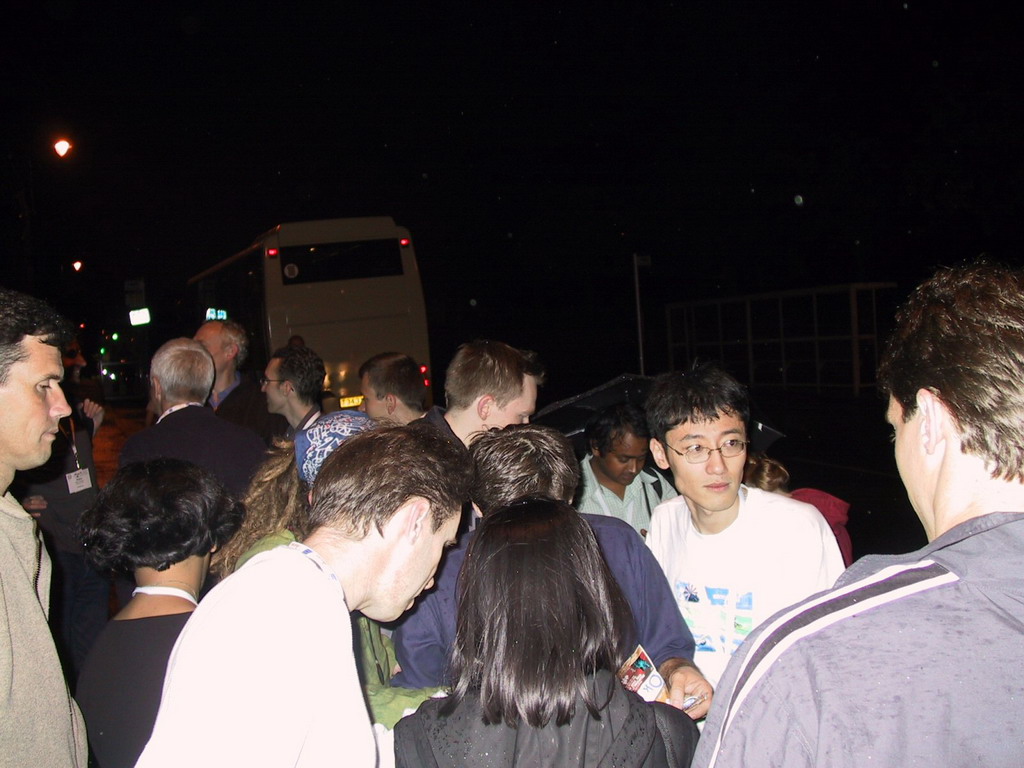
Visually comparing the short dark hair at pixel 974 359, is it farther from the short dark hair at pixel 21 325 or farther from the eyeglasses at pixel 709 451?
the short dark hair at pixel 21 325

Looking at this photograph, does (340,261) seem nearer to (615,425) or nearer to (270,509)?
(615,425)

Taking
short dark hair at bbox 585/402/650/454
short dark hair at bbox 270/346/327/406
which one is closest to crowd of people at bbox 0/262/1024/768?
short dark hair at bbox 585/402/650/454

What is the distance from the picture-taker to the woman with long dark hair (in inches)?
70.1

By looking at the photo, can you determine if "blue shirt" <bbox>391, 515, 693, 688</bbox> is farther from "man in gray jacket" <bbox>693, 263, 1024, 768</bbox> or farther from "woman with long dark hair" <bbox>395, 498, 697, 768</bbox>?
"man in gray jacket" <bbox>693, 263, 1024, 768</bbox>

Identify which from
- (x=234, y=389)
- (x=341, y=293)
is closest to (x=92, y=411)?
(x=234, y=389)

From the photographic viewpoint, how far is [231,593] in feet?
4.71

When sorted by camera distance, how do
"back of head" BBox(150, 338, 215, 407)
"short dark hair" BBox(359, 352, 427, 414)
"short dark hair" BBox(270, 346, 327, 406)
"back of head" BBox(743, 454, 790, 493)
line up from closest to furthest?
"back of head" BBox(743, 454, 790, 493) < "back of head" BBox(150, 338, 215, 407) < "short dark hair" BBox(359, 352, 427, 414) < "short dark hair" BBox(270, 346, 327, 406)

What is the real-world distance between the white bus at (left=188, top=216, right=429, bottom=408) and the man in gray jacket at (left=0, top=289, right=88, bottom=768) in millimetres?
11258

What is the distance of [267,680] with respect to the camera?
1359 millimetres

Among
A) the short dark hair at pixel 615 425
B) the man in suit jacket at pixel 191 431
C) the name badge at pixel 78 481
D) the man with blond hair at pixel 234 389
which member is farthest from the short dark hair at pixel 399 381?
the name badge at pixel 78 481

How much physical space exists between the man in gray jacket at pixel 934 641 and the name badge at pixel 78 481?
4.80m

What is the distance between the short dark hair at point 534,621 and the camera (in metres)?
1.78

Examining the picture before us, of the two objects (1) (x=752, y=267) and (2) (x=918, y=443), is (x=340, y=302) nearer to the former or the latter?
(2) (x=918, y=443)

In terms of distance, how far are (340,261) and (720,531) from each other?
12206mm
